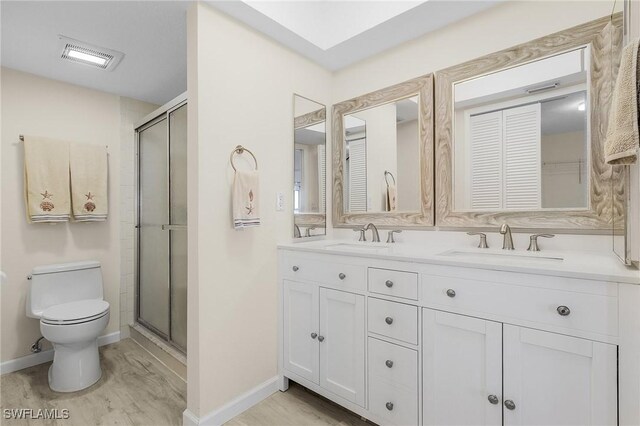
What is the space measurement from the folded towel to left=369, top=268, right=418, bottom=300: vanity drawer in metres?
0.71

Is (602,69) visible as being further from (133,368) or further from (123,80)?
(133,368)

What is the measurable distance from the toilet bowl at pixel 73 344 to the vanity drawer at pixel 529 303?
7.00ft

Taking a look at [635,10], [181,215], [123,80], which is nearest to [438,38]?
[635,10]

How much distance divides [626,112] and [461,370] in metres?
1.05

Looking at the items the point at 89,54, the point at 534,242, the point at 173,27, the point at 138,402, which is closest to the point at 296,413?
the point at 138,402

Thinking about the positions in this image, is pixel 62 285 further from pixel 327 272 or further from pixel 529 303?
pixel 529 303

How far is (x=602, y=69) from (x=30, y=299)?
3.72 metres

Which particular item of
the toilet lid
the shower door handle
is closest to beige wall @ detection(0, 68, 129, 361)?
the toilet lid

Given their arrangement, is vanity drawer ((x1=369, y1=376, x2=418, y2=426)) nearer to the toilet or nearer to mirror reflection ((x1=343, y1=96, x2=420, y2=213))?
mirror reflection ((x1=343, y1=96, x2=420, y2=213))

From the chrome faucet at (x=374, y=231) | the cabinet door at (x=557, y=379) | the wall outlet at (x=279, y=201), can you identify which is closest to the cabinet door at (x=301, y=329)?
the wall outlet at (x=279, y=201)

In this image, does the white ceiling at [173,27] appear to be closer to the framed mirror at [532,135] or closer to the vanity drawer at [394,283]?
the framed mirror at [532,135]

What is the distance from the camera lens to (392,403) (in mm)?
1461

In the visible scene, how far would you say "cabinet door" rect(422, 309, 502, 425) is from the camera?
Result: 3.84 feet

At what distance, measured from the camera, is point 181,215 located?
2.24 m
